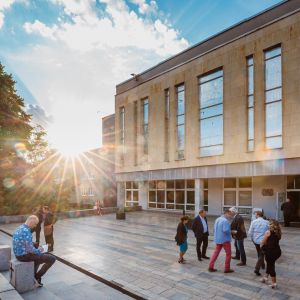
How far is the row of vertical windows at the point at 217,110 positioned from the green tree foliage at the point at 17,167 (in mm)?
11829

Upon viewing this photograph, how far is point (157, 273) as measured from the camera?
8820mm

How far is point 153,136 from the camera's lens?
29.9 metres

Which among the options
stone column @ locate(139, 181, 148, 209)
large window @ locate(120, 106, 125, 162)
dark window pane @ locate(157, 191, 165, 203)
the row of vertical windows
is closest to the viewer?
the row of vertical windows

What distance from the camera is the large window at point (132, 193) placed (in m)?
34.7

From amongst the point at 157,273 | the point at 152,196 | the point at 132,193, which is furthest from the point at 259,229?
the point at 132,193

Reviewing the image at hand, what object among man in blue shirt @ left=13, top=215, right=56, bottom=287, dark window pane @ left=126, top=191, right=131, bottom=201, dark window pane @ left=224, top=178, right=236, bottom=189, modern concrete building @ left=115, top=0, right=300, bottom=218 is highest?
modern concrete building @ left=115, top=0, right=300, bottom=218

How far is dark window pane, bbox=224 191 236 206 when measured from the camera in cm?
2431

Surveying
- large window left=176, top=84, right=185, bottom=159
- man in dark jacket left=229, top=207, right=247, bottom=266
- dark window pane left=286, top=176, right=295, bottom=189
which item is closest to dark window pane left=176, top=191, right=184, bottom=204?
large window left=176, top=84, right=185, bottom=159

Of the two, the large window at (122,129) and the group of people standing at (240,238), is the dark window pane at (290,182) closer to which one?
the group of people standing at (240,238)

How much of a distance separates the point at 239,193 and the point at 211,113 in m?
7.28

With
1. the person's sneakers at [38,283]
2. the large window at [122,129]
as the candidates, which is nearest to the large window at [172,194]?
the large window at [122,129]

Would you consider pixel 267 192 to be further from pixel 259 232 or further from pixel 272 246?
pixel 272 246

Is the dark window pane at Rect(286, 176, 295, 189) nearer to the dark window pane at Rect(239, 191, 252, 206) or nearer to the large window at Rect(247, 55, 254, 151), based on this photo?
the dark window pane at Rect(239, 191, 252, 206)

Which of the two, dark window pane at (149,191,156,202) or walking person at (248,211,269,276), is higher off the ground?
walking person at (248,211,269,276)
